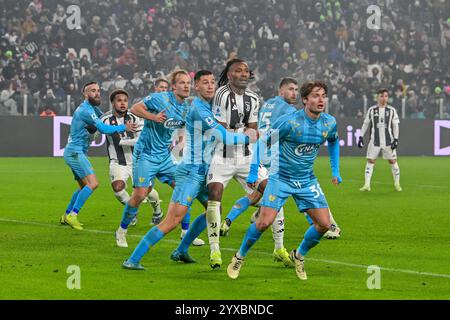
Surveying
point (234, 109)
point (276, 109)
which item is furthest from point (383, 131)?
point (234, 109)

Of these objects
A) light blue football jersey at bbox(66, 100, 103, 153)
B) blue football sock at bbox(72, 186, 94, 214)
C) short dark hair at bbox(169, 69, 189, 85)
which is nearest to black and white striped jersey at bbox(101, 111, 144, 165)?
light blue football jersey at bbox(66, 100, 103, 153)

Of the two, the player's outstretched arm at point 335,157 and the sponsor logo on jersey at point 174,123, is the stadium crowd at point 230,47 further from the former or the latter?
the player's outstretched arm at point 335,157

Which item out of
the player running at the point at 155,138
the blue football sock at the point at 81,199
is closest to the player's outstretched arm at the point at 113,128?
the player running at the point at 155,138

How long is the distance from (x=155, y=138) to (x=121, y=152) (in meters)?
2.57

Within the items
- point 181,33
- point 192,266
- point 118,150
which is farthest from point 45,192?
point 181,33

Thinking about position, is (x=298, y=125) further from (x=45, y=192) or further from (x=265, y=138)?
(x=45, y=192)

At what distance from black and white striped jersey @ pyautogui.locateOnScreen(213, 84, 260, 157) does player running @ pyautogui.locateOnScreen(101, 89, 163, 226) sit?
390 cm

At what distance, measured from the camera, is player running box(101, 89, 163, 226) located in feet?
49.8

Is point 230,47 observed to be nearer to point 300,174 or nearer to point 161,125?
point 161,125

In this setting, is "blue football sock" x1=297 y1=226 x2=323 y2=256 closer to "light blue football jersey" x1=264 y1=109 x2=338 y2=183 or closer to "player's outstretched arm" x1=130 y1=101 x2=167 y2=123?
"light blue football jersey" x1=264 y1=109 x2=338 y2=183

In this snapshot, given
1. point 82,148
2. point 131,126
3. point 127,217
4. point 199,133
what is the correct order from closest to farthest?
1. point 199,133
2. point 127,217
3. point 131,126
4. point 82,148

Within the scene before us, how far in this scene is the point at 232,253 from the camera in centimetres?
1230

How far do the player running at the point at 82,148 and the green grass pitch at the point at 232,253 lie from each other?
36 centimetres

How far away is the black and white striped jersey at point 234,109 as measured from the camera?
1132 centimetres
